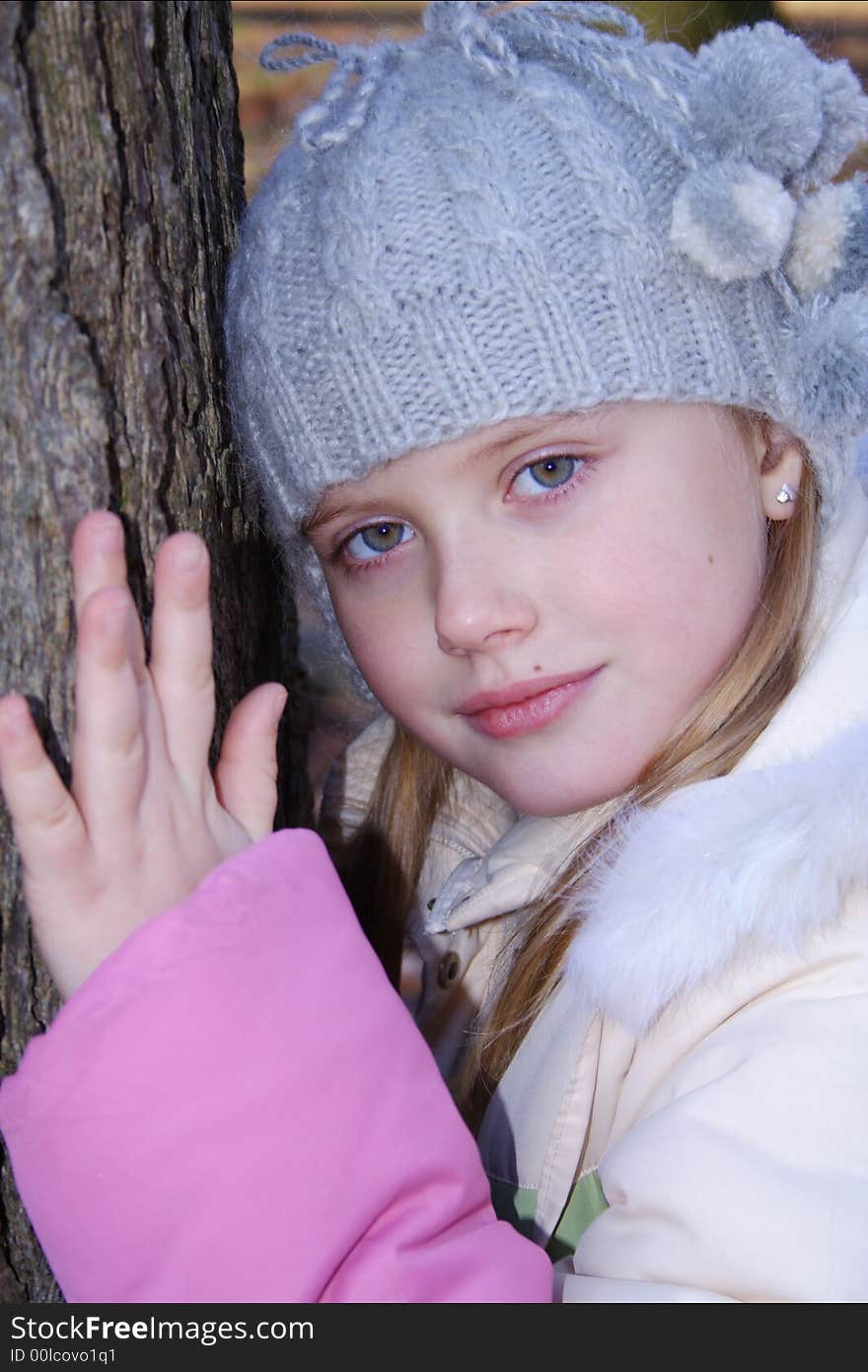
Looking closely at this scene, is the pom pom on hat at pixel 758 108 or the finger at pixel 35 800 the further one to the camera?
the pom pom on hat at pixel 758 108

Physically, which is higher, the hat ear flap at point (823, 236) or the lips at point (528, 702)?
the hat ear flap at point (823, 236)

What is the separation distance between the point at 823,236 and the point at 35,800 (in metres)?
1.11

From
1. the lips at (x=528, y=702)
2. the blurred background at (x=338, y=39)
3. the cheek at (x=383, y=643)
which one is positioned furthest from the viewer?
the blurred background at (x=338, y=39)

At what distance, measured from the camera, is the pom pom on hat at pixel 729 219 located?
4.90 feet

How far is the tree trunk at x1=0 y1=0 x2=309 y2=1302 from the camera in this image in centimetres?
121

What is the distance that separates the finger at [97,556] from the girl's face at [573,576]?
0.41m

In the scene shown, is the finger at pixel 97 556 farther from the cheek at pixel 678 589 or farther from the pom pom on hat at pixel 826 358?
the pom pom on hat at pixel 826 358

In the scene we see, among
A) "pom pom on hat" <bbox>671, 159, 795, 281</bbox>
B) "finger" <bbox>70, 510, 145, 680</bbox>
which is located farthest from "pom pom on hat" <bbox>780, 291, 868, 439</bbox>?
"finger" <bbox>70, 510, 145, 680</bbox>

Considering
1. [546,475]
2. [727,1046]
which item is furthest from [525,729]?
[727,1046]

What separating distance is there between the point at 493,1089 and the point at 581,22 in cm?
134

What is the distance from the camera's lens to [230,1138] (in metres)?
1.21

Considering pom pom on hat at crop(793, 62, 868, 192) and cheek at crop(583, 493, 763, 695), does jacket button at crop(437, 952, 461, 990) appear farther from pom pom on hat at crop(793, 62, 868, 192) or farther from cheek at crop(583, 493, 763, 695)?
pom pom on hat at crop(793, 62, 868, 192)

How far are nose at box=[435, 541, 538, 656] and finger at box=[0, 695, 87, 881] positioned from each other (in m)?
0.51

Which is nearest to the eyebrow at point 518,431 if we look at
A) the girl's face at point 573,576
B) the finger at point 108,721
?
the girl's face at point 573,576
